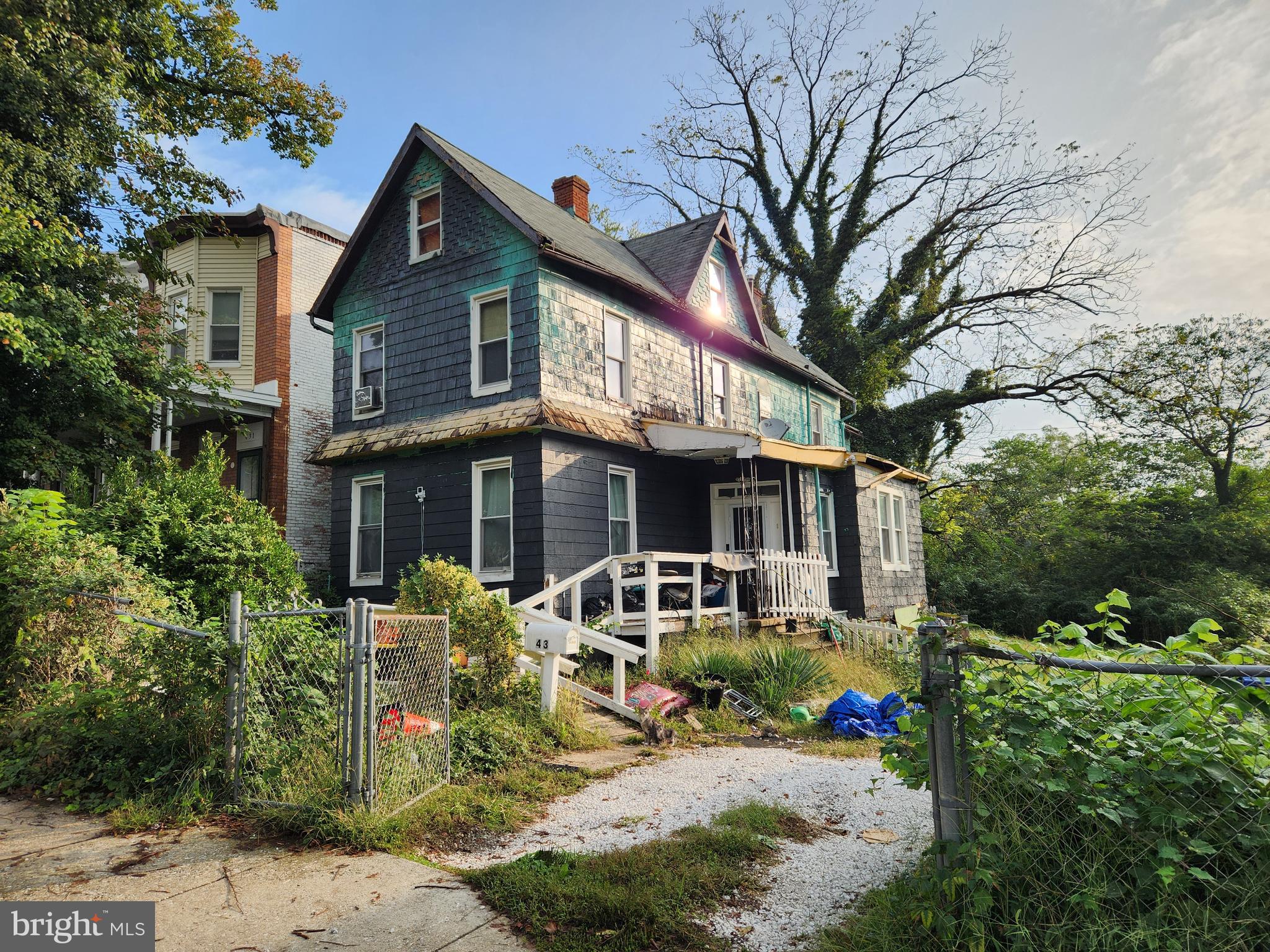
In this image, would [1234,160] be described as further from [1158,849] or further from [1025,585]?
[1025,585]

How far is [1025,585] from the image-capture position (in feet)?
82.8

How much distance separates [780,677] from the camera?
31.8ft

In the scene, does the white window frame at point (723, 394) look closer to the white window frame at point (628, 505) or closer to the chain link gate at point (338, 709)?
the white window frame at point (628, 505)

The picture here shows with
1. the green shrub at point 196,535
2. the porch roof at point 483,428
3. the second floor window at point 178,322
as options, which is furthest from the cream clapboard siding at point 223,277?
the green shrub at point 196,535

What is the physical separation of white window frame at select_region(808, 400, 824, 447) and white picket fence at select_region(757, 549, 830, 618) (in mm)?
8153

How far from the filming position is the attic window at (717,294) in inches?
693

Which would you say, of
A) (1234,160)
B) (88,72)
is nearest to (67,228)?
(88,72)

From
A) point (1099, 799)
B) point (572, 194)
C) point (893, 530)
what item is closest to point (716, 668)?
point (1099, 799)

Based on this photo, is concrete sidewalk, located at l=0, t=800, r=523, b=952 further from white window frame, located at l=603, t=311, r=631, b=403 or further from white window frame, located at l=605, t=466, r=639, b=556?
white window frame, located at l=603, t=311, r=631, b=403

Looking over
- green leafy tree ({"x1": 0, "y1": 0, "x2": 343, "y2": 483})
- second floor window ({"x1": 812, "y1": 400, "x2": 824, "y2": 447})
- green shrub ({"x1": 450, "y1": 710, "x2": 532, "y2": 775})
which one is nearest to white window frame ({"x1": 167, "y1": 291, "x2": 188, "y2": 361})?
green leafy tree ({"x1": 0, "y1": 0, "x2": 343, "y2": 483})

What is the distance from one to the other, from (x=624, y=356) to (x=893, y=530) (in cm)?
937

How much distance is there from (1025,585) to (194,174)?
2513 cm

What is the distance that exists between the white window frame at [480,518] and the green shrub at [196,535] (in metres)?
2.74

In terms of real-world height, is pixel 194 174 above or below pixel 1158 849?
above
